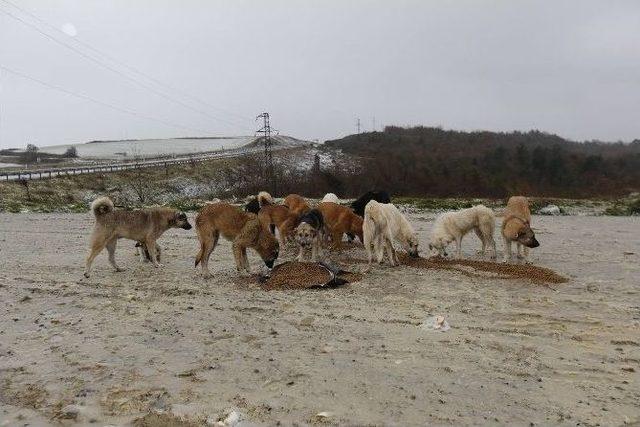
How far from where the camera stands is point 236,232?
488 inches

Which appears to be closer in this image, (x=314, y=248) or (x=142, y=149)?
(x=314, y=248)

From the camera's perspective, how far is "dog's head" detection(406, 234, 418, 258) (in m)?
14.5

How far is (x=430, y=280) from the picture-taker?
11719 mm

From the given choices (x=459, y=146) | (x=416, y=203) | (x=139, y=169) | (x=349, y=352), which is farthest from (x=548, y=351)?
(x=459, y=146)

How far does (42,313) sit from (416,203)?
98.6ft

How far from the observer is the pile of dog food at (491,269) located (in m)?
11.9

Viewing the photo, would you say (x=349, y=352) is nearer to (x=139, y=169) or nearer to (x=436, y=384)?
(x=436, y=384)

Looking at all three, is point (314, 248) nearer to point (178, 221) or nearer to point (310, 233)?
point (310, 233)

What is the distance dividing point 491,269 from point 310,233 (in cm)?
451

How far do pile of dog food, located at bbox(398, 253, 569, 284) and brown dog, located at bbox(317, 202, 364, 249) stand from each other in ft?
6.54

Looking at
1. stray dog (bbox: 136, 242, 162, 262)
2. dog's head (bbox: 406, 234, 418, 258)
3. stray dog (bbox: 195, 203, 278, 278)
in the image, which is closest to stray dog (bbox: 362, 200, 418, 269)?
dog's head (bbox: 406, 234, 418, 258)

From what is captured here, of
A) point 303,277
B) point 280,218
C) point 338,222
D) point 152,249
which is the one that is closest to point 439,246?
point 338,222

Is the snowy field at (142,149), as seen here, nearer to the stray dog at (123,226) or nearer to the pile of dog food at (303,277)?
the stray dog at (123,226)

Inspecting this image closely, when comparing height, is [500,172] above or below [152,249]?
above
